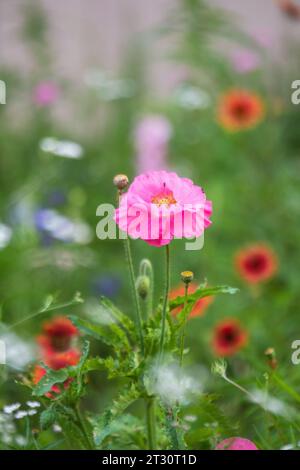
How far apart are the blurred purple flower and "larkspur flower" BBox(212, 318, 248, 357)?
0.44 metres

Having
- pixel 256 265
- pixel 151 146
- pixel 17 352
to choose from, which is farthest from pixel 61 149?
pixel 17 352

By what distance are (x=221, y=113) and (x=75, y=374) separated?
156 cm

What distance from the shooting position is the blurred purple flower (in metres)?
1.97

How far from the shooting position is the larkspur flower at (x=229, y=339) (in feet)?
5.07

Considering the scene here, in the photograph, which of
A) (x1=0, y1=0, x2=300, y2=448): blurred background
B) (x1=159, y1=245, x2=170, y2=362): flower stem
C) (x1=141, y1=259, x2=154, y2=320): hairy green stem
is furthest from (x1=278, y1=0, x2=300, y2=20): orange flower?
(x1=159, y1=245, x2=170, y2=362): flower stem

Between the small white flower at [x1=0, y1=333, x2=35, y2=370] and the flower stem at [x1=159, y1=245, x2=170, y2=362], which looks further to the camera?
the small white flower at [x1=0, y1=333, x2=35, y2=370]

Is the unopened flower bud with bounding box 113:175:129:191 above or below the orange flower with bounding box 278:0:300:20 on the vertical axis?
below

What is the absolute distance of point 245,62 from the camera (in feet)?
8.42

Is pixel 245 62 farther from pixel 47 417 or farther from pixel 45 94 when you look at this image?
pixel 47 417

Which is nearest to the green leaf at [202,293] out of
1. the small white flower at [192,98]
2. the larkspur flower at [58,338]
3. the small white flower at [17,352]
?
the small white flower at [17,352]

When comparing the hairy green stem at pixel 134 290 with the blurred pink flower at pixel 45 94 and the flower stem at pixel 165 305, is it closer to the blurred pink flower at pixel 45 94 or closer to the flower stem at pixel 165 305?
the flower stem at pixel 165 305

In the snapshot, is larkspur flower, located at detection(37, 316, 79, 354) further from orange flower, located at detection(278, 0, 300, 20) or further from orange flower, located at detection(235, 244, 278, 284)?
orange flower, located at detection(278, 0, 300, 20)
